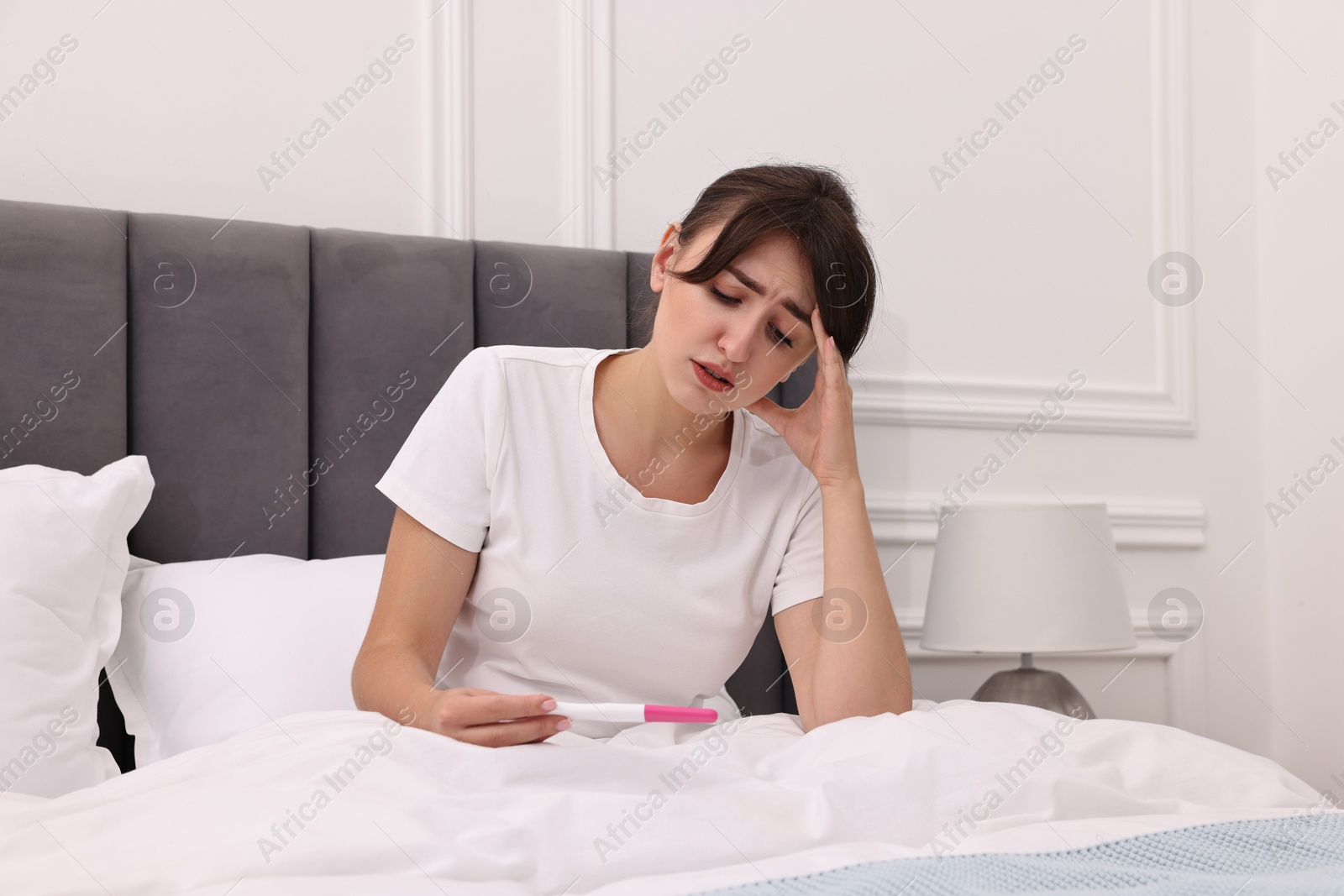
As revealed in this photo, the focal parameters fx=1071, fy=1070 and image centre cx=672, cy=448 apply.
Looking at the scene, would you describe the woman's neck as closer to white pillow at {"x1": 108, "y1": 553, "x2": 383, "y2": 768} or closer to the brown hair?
the brown hair

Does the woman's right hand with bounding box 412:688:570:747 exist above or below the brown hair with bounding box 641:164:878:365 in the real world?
below

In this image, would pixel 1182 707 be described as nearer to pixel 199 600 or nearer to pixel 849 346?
pixel 849 346

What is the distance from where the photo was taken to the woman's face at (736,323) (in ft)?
4.06

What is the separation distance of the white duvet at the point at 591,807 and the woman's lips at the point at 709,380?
428mm

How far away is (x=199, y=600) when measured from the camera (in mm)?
1405

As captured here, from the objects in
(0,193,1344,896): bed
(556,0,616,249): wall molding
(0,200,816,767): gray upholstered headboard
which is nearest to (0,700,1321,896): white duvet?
(0,193,1344,896): bed

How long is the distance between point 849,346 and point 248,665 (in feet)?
2.86

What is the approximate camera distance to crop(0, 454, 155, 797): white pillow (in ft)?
3.89

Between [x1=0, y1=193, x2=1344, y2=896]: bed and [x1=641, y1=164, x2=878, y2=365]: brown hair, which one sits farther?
[x1=641, y1=164, x2=878, y2=365]: brown hair

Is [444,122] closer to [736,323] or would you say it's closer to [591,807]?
[736,323]

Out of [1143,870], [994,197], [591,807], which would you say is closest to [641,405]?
[591,807]

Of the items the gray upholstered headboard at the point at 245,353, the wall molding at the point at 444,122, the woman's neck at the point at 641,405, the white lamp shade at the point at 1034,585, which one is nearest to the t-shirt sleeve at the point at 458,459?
the woman's neck at the point at 641,405

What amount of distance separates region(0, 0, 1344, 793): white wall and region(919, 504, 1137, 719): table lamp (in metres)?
0.28

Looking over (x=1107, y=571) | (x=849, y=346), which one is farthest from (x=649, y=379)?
(x=1107, y=571)
